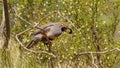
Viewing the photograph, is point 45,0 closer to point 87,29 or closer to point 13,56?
point 87,29

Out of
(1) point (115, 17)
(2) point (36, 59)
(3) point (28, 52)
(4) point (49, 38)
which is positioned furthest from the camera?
(1) point (115, 17)

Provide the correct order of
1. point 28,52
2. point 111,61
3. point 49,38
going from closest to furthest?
point 28,52
point 49,38
point 111,61

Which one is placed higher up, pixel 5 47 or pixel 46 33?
pixel 5 47

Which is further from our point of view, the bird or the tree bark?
the bird

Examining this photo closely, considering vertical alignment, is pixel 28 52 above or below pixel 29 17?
above

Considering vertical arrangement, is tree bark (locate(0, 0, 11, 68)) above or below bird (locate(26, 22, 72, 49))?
above

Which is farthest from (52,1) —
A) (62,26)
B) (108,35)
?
(62,26)

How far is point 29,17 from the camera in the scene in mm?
11812

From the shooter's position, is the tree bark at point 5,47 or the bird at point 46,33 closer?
the tree bark at point 5,47

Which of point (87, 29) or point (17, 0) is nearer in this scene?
point (87, 29)

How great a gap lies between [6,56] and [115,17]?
779 centimetres

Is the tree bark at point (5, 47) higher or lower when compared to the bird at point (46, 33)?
higher

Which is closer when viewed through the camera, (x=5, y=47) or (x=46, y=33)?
(x=5, y=47)

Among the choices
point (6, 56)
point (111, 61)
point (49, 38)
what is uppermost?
point (6, 56)
